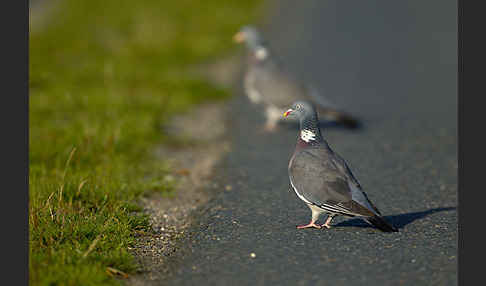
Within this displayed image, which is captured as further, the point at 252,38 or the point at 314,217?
the point at 252,38

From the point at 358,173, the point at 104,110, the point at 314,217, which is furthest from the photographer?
the point at 104,110

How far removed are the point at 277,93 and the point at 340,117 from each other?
795mm

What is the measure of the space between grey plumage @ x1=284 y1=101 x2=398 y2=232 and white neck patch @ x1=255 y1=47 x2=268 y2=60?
11.9 ft

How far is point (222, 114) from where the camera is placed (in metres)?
8.48

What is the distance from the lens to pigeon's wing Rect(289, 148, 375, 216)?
14.1 feet

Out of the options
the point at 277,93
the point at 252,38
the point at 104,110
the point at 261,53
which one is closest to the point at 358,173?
the point at 277,93

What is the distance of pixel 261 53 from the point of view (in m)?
8.35

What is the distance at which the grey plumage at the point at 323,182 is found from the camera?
14.1 ft

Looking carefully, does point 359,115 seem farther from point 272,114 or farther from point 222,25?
point 222,25

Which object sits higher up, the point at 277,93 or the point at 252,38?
the point at 252,38

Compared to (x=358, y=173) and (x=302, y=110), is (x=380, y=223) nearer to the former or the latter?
(x=302, y=110)

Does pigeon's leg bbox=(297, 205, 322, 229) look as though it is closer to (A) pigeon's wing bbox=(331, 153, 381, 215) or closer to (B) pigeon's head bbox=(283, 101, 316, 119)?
(A) pigeon's wing bbox=(331, 153, 381, 215)

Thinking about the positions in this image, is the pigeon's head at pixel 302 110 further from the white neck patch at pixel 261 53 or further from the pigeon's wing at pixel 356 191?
the white neck patch at pixel 261 53

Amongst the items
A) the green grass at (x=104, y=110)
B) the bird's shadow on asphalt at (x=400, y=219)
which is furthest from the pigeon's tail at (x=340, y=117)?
the bird's shadow on asphalt at (x=400, y=219)
